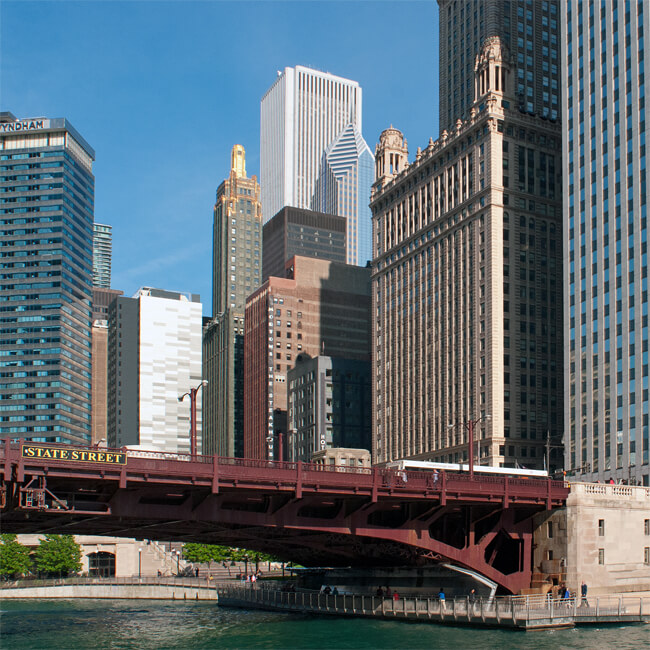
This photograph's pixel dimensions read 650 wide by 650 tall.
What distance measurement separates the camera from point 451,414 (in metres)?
172

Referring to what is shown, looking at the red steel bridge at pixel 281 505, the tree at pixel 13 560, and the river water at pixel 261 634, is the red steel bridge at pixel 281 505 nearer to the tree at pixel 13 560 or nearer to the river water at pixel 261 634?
the river water at pixel 261 634

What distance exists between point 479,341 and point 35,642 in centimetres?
10104

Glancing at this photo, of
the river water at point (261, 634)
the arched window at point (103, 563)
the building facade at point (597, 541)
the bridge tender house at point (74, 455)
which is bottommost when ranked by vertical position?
the arched window at point (103, 563)

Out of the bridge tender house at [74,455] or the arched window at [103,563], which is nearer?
the bridge tender house at [74,455]

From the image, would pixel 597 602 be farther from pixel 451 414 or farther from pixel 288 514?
pixel 451 414

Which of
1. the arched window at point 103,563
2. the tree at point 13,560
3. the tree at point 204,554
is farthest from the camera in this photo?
the arched window at point 103,563

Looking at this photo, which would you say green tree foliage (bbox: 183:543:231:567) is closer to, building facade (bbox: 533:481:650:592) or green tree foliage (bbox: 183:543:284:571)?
green tree foliage (bbox: 183:543:284:571)

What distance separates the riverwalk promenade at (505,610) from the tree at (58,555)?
78.1 m

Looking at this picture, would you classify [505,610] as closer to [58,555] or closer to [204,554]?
[204,554]

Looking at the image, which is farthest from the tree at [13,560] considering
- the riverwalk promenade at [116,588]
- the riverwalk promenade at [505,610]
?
the riverwalk promenade at [505,610]

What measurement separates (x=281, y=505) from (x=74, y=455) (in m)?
17.0

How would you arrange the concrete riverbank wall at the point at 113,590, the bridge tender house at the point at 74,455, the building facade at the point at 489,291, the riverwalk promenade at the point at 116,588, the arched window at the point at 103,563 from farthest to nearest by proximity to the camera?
1. the arched window at the point at 103,563
2. the building facade at the point at 489,291
3. the concrete riverbank wall at the point at 113,590
4. the riverwalk promenade at the point at 116,588
5. the bridge tender house at the point at 74,455

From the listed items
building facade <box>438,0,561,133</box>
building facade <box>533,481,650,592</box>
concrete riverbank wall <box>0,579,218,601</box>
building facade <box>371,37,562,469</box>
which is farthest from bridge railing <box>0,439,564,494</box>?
building facade <box>438,0,561,133</box>

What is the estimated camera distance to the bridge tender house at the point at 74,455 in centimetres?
6556
